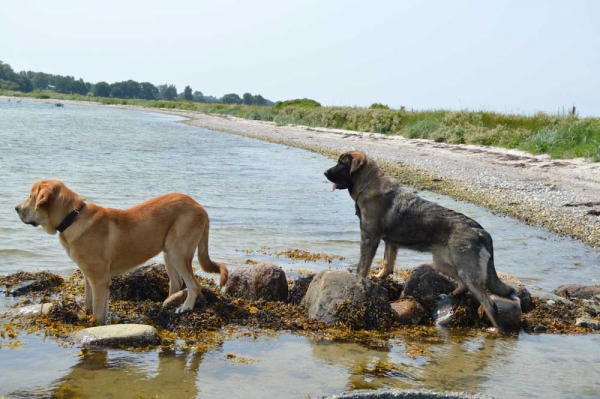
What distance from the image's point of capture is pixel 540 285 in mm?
9312

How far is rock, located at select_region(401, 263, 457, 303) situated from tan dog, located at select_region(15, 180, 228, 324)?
242cm

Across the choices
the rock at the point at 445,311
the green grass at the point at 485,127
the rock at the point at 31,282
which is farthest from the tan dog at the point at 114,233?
the green grass at the point at 485,127

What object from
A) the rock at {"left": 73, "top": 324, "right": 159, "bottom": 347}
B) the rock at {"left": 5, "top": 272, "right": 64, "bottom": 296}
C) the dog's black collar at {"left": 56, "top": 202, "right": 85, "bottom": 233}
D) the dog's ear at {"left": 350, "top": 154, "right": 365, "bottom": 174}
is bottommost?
the rock at {"left": 5, "top": 272, "right": 64, "bottom": 296}

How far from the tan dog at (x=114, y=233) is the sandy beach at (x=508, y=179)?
850 cm

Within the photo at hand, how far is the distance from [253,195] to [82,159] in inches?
435

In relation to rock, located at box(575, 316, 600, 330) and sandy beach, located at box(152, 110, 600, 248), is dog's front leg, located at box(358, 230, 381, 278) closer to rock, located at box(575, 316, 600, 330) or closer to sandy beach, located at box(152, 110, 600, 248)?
rock, located at box(575, 316, 600, 330)

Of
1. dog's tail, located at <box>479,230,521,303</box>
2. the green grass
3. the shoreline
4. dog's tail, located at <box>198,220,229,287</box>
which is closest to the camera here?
dog's tail, located at <box>198,220,229,287</box>

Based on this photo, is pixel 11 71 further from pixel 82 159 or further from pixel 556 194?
pixel 556 194

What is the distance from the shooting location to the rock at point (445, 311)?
7.30 metres

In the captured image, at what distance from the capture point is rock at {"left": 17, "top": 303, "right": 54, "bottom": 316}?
6.71 meters

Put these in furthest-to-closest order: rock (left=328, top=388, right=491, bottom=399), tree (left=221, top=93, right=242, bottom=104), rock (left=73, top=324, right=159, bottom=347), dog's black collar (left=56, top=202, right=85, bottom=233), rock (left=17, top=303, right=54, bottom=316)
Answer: tree (left=221, top=93, right=242, bottom=104), rock (left=17, top=303, right=54, bottom=316), dog's black collar (left=56, top=202, right=85, bottom=233), rock (left=73, top=324, right=159, bottom=347), rock (left=328, top=388, right=491, bottom=399)

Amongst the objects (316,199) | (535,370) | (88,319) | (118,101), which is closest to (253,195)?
(316,199)

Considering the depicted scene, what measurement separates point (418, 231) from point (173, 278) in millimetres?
3079

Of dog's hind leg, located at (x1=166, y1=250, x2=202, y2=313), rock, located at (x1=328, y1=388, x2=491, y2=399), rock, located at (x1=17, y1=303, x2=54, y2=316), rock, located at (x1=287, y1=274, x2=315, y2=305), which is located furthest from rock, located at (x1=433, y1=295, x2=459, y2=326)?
rock, located at (x1=17, y1=303, x2=54, y2=316)
